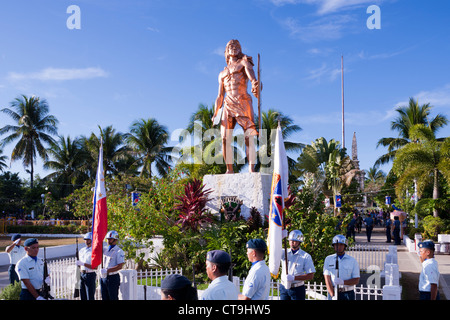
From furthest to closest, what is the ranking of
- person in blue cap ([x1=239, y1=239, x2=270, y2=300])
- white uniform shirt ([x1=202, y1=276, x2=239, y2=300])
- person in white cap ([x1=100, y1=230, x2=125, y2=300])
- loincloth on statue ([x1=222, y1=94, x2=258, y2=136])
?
loincloth on statue ([x1=222, y1=94, x2=258, y2=136]), person in white cap ([x1=100, y1=230, x2=125, y2=300]), person in blue cap ([x1=239, y1=239, x2=270, y2=300]), white uniform shirt ([x1=202, y1=276, x2=239, y2=300])

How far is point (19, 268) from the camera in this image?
572 centimetres

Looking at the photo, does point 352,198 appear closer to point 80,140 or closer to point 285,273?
point 80,140

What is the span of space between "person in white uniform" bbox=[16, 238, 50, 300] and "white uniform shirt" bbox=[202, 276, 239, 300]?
137 inches

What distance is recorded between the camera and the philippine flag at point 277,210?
18.0 feet

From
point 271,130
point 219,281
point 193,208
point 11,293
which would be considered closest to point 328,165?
point 271,130

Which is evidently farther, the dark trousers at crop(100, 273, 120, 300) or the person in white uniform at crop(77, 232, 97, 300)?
the person in white uniform at crop(77, 232, 97, 300)

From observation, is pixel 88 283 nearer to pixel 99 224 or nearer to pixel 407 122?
pixel 99 224

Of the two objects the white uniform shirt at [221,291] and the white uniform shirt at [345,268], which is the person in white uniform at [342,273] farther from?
the white uniform shirt at [221,291]

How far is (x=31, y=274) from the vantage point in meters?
5.85

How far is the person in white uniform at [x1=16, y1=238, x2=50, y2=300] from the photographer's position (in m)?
5.75

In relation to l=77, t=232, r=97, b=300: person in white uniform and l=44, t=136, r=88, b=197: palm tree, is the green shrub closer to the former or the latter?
l=77, t=232, r=97, b=300: person in white uniform

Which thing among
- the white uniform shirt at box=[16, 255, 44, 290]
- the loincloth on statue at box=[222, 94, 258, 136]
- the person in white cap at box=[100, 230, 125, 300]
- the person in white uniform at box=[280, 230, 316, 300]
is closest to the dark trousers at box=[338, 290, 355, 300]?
the person in white uniform at box=[280, 230, 316, 300]

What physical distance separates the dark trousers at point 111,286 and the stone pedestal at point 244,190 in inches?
172
